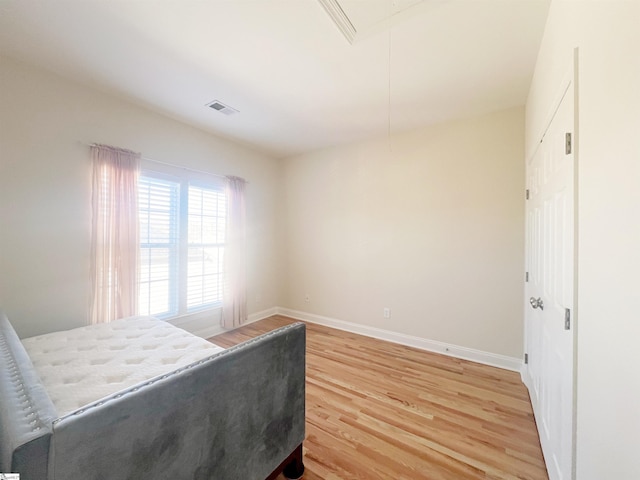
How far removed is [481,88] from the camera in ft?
7.38

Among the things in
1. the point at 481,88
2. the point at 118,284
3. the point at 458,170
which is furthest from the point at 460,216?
the point at 118,284

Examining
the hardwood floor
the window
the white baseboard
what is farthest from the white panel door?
the window

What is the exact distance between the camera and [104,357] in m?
1.58

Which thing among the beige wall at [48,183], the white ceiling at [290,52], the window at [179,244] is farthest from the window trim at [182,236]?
the white ceiling at [290,52]

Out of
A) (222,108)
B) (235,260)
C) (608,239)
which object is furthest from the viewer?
(235,260)

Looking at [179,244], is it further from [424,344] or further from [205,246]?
[424,344]

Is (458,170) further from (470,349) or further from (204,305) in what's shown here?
(204,305)

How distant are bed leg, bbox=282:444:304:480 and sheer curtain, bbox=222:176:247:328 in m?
2.40

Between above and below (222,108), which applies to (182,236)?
below

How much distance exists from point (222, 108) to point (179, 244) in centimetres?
169

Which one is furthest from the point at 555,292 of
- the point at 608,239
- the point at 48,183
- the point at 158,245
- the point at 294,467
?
the point at 48,183

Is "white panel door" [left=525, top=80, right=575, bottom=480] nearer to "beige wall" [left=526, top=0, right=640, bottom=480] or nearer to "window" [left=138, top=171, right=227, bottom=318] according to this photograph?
"beige wall" [left=526, top=0, right=640, bottom=480]

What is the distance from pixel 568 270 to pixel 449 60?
1754 millimetres

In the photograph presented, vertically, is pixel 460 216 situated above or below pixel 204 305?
above
